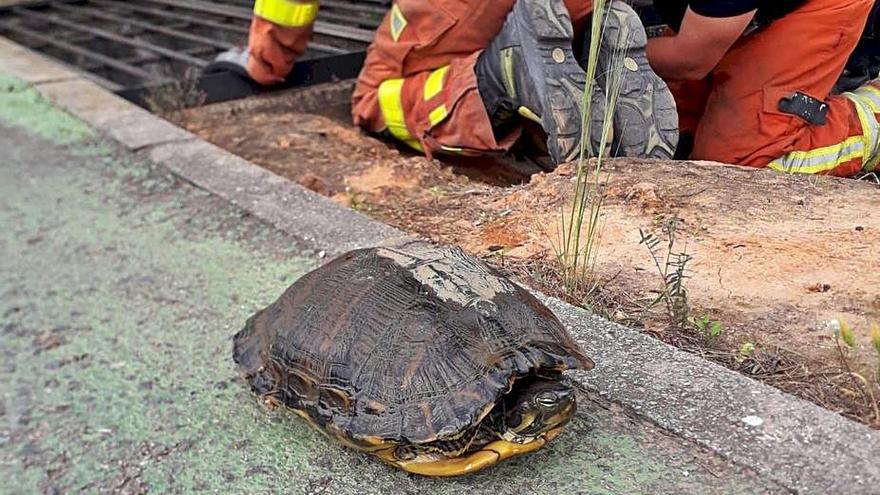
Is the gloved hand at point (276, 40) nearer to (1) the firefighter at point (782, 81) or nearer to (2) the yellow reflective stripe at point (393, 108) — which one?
(2) the yellow reflective stripe at point (393, 108)

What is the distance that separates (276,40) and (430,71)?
1142mm

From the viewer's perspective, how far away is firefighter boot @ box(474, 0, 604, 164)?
3236mm

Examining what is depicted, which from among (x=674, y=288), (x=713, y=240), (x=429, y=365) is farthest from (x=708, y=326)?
(x=429, y=365)

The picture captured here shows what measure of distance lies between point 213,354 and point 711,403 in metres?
1.41

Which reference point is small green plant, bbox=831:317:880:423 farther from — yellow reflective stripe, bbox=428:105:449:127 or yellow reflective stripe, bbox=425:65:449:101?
yellow reflective stripe, bbox=425:65:449:101

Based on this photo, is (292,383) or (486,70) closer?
(292,383)

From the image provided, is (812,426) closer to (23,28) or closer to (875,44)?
(875,44)

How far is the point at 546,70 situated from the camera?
3264 mm

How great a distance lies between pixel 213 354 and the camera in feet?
8.07

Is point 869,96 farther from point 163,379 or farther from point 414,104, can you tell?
point 163,379

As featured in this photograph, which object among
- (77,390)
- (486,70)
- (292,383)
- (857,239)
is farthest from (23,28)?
(857,239)

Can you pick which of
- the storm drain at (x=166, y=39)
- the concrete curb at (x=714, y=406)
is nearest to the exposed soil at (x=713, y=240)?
the concrete curb at (x=714, y=406)

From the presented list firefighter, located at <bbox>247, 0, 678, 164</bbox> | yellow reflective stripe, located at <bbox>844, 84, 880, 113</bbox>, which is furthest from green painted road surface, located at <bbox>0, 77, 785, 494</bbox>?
yellow reflective stripe, located at <bbox>844, 84, 880, 113</bbox>

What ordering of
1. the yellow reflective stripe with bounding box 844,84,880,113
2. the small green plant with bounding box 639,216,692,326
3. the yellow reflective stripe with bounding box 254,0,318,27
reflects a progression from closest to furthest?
the small green plant with bounding box 639,216,692,326 → the yellow reflective stripe with bounding box 844,84,880,113 → the yellow reflective stripe with bounding box 254,0,318,27
